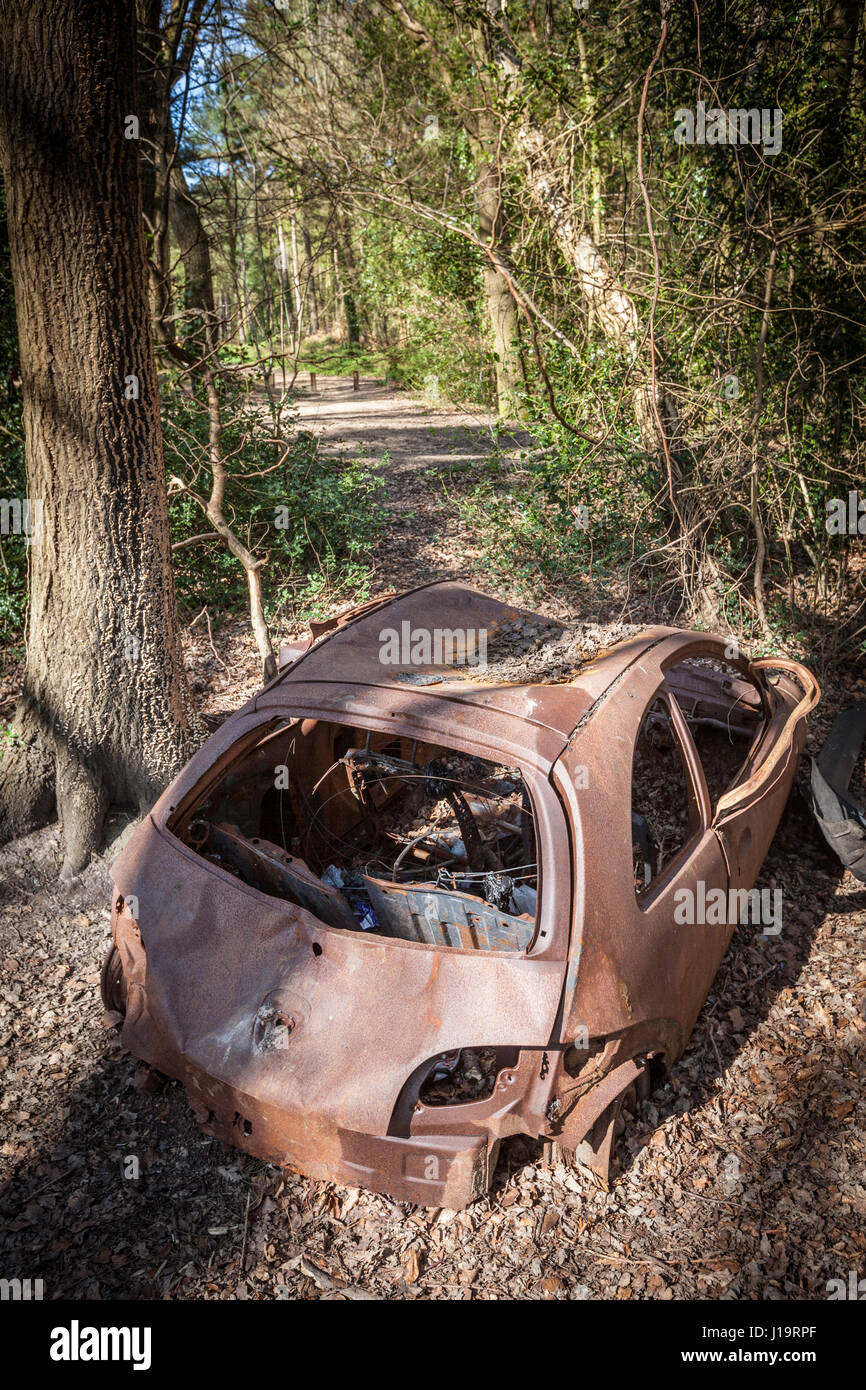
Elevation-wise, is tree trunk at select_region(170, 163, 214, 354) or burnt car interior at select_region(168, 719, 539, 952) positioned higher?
tree trunk at select_region(170, 163, 214, 354)

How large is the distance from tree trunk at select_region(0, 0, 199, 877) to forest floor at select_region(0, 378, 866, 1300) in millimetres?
1102

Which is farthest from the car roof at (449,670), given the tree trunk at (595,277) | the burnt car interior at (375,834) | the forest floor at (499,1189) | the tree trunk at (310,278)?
the tree trunk at (595,277)

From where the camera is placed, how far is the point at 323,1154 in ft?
8.65

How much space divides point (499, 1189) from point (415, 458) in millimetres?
10207

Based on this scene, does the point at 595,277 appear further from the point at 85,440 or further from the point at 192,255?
the point at 192,255

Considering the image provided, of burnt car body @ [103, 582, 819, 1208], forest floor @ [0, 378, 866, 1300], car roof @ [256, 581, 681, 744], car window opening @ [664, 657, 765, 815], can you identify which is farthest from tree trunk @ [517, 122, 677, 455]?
forest floor @ [0, 378, 866, 1300]

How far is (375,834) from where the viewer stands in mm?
4590

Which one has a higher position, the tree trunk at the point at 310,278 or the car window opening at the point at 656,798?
the tree trunk at the point at 310,278

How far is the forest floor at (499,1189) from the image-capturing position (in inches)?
107

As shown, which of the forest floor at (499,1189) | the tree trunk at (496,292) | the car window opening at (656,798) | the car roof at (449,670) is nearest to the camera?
the forest floor at (499,1189)

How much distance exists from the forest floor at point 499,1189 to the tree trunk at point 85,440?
3.62 feet

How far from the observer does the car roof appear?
3.17 meters

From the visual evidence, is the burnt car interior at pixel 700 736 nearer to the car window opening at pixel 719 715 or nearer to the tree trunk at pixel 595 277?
the car window opening at pixel 719 715

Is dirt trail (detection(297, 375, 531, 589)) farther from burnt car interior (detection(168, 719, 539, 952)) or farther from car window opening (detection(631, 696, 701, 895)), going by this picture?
burnt car interior (detection(168, 719, 539, 952))
